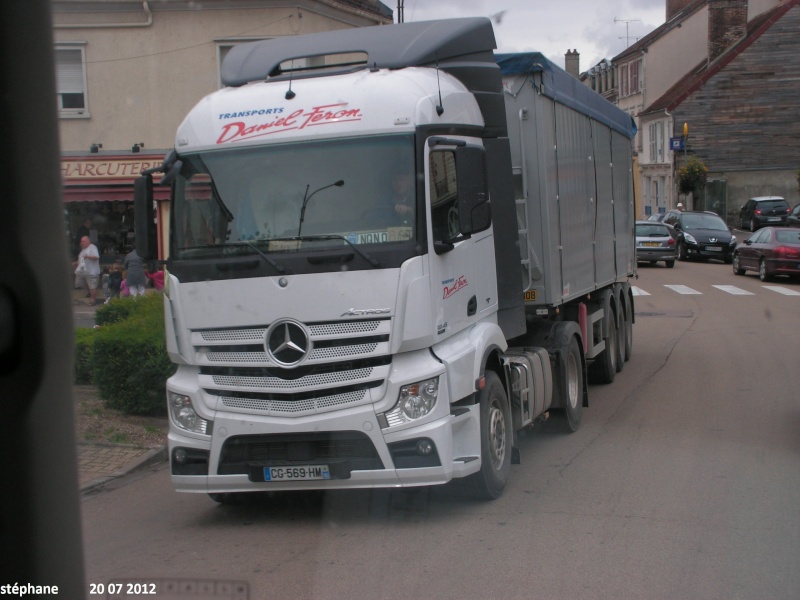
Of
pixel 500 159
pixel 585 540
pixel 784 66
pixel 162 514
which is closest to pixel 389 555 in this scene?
pixel 585 540

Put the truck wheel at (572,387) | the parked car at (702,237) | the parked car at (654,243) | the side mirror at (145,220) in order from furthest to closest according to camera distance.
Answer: the parked car at (702,237) < the parked car at (654,243) < the truck wheel at (572,387) < the side mirror at (145,220)

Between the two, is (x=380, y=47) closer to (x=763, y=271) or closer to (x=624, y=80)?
(x=763, y=271)

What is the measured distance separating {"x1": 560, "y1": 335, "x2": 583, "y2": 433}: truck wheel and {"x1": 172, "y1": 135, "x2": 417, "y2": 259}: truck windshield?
3597 millimetres

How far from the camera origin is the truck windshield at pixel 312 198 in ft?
21.0

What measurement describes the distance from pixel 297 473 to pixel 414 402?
92cm

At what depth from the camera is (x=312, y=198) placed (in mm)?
6449

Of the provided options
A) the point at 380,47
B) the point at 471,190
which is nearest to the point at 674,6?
the point at 380,47

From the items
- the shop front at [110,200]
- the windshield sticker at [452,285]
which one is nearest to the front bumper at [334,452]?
the windshield sticker at [452,285]

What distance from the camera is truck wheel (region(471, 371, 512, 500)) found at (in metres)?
6.91

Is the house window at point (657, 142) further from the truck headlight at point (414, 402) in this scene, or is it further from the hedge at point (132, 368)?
the truck headlight at point (414, 402)

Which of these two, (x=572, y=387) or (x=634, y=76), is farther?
(x=634, y=76)

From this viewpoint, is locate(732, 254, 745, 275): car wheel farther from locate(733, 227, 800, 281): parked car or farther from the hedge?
the hedge

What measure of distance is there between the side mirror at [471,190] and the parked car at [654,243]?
28.0 metres

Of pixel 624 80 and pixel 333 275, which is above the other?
pixel 624 80
